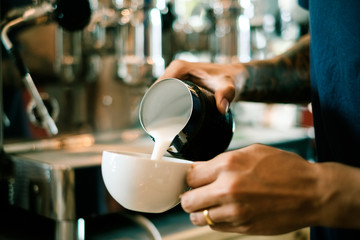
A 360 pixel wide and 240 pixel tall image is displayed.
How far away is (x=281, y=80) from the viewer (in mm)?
803

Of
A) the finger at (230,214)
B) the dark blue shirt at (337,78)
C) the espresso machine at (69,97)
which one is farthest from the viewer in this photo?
the espresso machine at (69,97)

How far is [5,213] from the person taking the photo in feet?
3.08

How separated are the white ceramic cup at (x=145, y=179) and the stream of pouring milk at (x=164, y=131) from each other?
98mm

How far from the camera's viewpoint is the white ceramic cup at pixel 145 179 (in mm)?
448

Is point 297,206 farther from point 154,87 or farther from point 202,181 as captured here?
point 154,87

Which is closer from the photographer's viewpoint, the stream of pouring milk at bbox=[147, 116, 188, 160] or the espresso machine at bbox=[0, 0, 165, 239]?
the stream of pouring milk at bbox=[147, 116, 188, 160]

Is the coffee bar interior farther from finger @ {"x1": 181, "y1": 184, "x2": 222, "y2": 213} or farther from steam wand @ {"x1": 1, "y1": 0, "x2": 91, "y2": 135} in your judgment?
finger @ {"x1": 181, "y1": 184, "x2": 222, "y2": 213}

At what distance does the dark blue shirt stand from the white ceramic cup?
250 mm

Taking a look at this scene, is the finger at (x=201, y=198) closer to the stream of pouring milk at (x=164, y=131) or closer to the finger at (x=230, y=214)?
the finger at (x=230, y=214)

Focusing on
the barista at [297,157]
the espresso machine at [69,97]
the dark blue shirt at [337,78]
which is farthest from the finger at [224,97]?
the espresso machine at [69,97]

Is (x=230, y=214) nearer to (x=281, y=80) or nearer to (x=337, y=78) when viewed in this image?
(x=337, y=78)

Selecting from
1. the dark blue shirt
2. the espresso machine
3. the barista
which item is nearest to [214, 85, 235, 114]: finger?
the barista

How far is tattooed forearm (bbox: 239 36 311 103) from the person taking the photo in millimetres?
792

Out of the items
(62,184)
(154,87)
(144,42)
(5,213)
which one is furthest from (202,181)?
(144,42)
